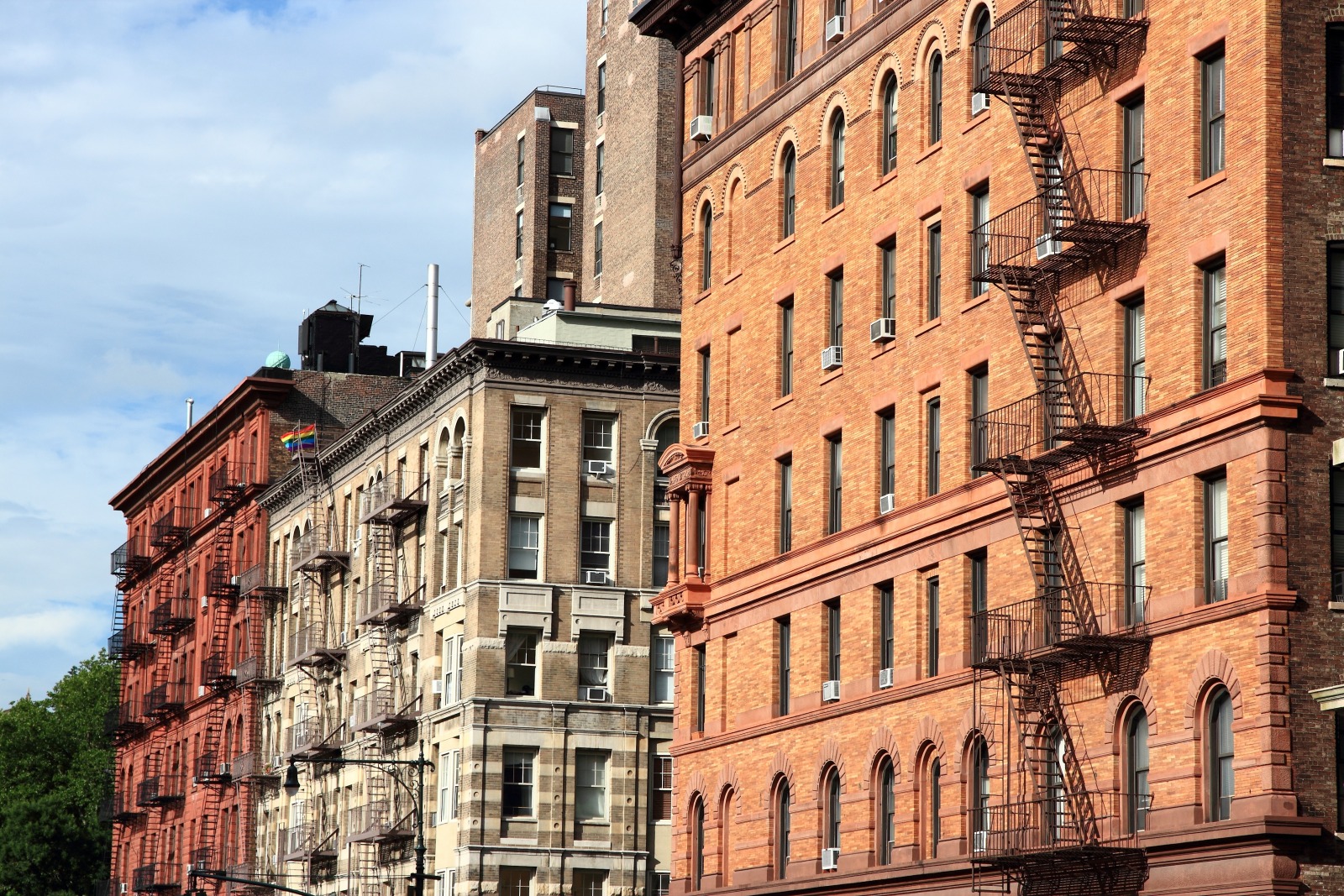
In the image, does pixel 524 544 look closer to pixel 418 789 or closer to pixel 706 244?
pixel 418 789

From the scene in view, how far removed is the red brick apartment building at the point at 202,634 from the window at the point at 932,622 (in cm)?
5448

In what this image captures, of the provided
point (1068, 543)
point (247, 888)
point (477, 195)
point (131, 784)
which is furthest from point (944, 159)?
point (131, 784)

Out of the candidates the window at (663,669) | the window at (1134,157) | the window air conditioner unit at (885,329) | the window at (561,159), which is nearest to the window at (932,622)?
the window air conditioner unit at (885,329)

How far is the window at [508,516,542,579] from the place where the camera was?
256 ft

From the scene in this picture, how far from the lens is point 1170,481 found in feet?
132

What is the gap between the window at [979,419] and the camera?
46.7 m

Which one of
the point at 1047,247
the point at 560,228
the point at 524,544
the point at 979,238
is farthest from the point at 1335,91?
the point at 560,228

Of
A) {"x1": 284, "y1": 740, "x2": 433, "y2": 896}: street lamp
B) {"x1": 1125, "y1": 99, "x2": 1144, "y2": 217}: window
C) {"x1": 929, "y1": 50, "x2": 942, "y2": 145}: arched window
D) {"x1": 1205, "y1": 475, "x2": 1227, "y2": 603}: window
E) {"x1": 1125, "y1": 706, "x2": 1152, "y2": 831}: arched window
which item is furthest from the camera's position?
{"x1": 284, "y1": 740, "x2": 433, "y2": 896}: street lamp

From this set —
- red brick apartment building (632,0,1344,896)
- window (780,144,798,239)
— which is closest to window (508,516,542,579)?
red brick apartment building (632,0,1344,896)

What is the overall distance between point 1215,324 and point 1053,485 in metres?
5.31

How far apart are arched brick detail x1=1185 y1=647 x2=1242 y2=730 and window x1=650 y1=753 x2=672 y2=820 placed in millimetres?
A: 39893

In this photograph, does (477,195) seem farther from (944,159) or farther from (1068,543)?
(1068,543)

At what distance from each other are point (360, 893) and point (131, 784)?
47998 mm

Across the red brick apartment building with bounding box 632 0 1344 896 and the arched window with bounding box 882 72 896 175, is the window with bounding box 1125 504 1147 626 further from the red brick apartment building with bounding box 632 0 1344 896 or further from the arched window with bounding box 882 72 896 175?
the arched window with bounding box 882 72 896 175
